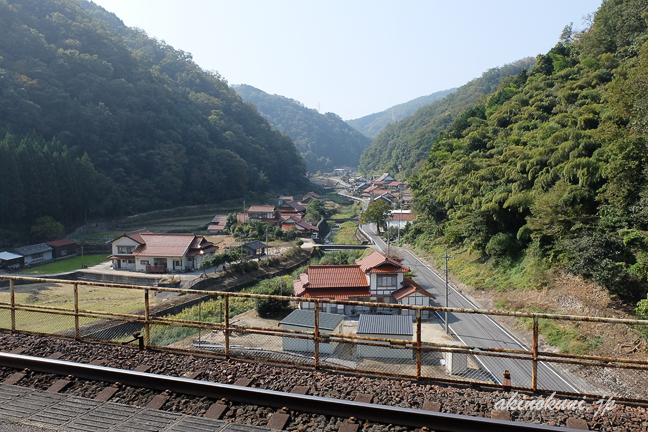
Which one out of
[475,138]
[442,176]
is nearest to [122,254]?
[442,176]

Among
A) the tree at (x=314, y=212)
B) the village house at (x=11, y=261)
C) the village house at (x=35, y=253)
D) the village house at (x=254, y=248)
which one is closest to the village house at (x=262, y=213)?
the tree at (x=314, y=212)

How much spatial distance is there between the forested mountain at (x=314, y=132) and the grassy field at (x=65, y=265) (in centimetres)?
8684

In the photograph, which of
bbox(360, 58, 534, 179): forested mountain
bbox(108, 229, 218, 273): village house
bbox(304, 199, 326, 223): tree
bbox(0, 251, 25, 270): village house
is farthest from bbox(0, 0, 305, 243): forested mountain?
bbox(360, 58, 534, 179): forested mountain

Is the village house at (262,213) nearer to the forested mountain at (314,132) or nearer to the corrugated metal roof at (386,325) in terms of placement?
the corrugated metal roof at (386,325)

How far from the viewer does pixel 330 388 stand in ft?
11.0

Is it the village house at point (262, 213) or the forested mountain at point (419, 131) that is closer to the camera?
the village house at point (262, 213)

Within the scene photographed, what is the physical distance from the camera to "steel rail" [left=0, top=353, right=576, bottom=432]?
2.65m

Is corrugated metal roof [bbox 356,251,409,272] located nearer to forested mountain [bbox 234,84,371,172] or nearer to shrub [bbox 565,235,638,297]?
shrub [bbox 565,235,638,297]

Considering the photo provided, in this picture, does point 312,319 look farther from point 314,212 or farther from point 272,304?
point 314,212

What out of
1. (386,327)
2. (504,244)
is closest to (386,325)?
(386,327)

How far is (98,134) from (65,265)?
2282 cm

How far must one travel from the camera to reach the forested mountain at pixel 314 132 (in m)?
130

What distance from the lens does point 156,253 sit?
26.5 meters

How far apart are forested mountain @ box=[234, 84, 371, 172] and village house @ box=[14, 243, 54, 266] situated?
289 ft
